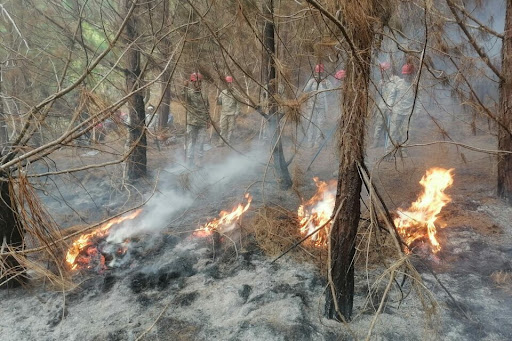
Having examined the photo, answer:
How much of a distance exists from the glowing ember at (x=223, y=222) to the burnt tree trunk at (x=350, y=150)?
2468 millimetres

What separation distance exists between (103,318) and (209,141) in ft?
29.3

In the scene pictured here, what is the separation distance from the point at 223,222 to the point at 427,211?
11.3ft

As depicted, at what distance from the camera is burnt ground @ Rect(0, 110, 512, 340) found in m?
3.84

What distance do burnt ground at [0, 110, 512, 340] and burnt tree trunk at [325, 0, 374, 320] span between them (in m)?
0.24

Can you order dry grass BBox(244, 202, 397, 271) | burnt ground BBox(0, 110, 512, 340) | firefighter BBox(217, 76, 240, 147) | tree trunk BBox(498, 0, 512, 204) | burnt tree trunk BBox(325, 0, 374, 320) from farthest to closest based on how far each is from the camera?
firefighter BBox(217, 76, 240, 147) → tree trunk BBox(498, 0, 512, 204) → dry grass BBox(244, 202, 397, 271) → burnt ground BBox(0, 110, 512, 340) → burnt tree trunk BBox(325, 0, 374, 320)

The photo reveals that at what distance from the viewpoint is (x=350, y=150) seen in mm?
3268

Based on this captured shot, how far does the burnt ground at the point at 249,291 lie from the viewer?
3.84 m

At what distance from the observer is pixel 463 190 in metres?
7.04

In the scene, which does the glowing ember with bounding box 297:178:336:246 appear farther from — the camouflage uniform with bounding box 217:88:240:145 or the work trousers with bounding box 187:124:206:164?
the camouflage uniform with bounding box 217:88:240:145

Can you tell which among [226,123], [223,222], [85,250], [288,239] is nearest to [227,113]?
[226,123]

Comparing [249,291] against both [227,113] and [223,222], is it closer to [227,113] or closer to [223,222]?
[223,222]

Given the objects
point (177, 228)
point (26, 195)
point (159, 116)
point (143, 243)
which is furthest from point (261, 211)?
point (159, 116)

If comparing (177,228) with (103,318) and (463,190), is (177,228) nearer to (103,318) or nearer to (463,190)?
(103,318)

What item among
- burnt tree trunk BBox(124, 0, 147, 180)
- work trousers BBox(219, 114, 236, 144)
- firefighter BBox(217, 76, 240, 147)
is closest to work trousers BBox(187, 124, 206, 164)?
firefighter BBox(217, 76, 240, 147)
